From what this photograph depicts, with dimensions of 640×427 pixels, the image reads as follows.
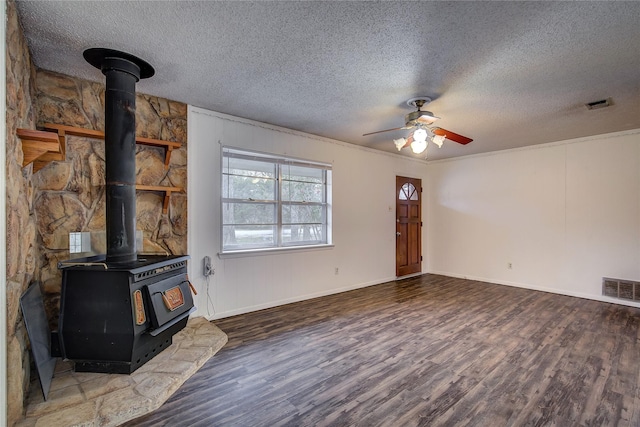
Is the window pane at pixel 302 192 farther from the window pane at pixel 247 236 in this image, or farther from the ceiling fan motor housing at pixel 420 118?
the ceiling fan motor housing at pixel 420 118

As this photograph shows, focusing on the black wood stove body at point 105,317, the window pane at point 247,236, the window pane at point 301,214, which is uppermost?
the window pane at point 301,214

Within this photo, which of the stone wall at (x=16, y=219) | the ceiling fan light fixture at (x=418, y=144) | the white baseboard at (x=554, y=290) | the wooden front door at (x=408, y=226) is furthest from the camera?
the wooden front door at (x=408, y=226)

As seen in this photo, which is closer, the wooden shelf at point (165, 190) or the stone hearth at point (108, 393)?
the stone hearth at point (108, 393)

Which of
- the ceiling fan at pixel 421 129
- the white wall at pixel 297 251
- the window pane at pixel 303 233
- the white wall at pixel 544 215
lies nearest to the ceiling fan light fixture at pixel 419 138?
the ceiling fan at pixel 421 129

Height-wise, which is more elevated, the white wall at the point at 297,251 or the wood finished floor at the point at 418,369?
the white wall at the point at 297,251

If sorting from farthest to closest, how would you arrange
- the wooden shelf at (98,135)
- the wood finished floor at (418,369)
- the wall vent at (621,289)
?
the wall vent at (621,289) < the wooden shelf at (98,135) < the wood finished floor at (418,369)

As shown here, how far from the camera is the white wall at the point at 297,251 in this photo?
354 cm

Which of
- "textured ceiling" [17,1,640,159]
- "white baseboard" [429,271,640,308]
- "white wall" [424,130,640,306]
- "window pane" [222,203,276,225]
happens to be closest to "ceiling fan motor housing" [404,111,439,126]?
"textured ceiling" [17,1,640,159]

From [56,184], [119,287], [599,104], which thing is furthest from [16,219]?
[599,104]

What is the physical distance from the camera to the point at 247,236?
402cm

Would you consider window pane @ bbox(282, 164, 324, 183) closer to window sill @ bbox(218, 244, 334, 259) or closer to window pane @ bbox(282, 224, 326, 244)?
window pane @ bbox(282, 224, 326, 244)

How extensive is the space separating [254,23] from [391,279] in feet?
16.1

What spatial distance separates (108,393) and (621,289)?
6.15m

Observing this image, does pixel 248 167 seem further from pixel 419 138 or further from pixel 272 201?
pixel 419 138
